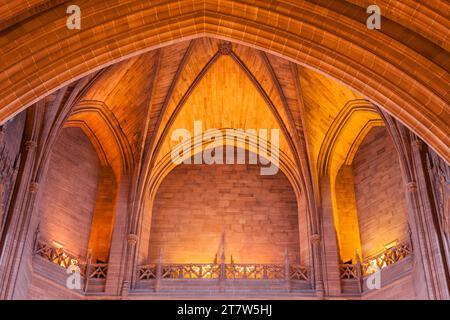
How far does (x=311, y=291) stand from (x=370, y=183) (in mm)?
3603

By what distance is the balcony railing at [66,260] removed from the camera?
47.3 ft

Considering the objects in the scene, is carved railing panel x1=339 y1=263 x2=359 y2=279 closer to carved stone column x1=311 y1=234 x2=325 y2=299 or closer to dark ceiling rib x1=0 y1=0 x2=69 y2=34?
carved stone column x1=311 y1=234 x2=325 y2=299

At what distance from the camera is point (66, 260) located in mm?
15211

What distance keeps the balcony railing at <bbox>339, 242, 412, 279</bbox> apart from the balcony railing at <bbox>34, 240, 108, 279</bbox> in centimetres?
614

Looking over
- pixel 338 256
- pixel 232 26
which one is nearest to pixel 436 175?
pixel 338 256

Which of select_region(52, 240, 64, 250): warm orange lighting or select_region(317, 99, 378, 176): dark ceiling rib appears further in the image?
select_region(317, 99, 378, 176): dark ceiling rib

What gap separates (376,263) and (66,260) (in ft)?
25.4

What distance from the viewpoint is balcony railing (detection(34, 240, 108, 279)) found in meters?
14.4

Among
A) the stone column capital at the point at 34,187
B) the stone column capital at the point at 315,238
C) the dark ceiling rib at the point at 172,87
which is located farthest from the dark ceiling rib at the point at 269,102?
the stone column capital at the point at 34,187

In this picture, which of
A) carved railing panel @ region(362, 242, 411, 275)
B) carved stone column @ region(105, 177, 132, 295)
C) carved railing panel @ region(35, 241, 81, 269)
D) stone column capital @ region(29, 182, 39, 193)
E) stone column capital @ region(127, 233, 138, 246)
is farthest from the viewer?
stone column capital @ region(127, 233, 138, 246)

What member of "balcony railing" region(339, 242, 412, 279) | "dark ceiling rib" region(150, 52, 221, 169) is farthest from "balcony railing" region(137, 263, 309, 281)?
"dark ceiling rib" region(150, 52, 221, 169)

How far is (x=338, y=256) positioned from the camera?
50.8 feet

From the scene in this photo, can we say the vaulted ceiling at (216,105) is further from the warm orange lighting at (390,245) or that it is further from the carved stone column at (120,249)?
the warm orange lighting at (390,245)

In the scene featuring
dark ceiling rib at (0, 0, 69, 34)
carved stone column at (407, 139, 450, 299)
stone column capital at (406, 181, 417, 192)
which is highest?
dark ceiling rib at (0, 0, 69, 34)
